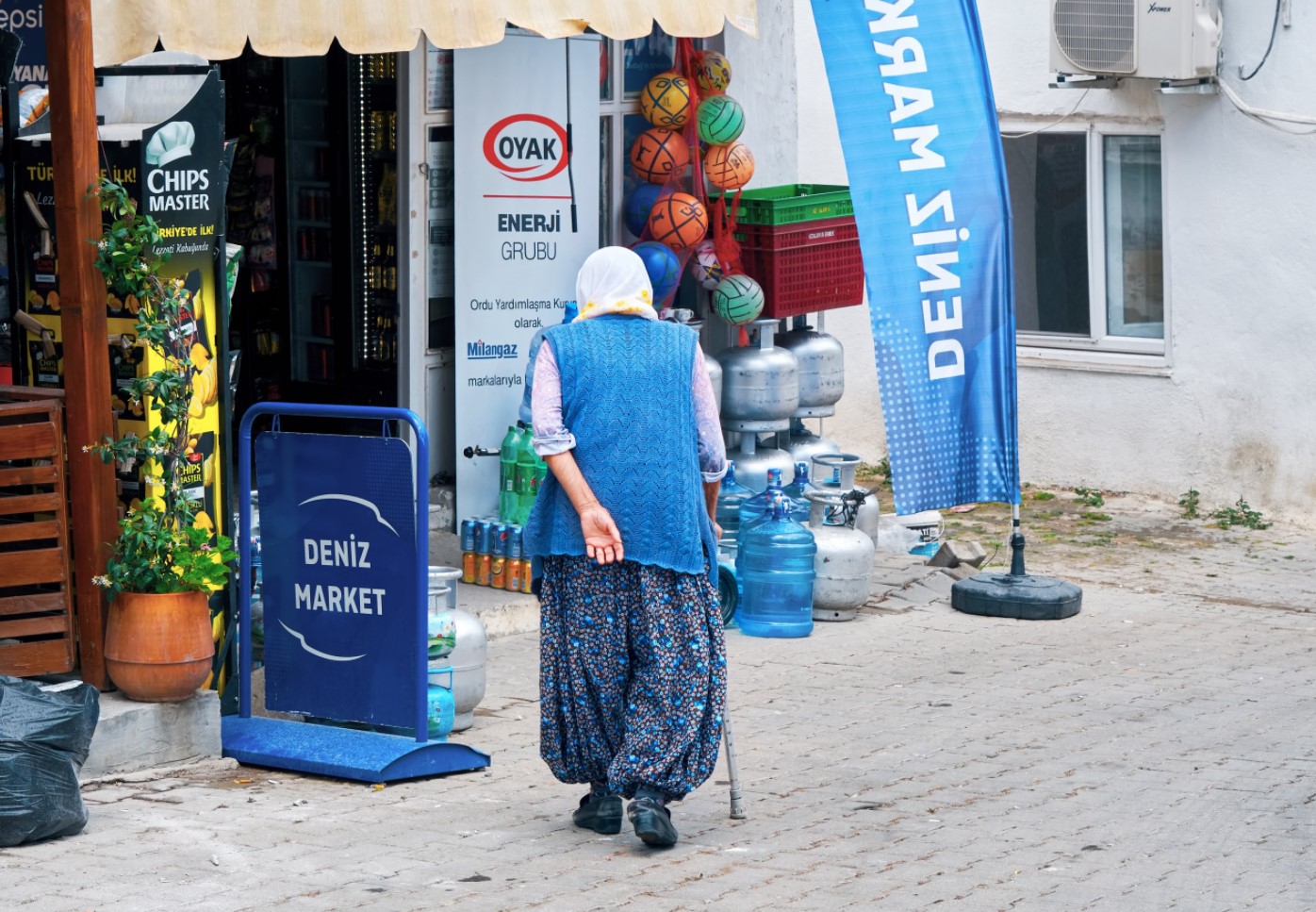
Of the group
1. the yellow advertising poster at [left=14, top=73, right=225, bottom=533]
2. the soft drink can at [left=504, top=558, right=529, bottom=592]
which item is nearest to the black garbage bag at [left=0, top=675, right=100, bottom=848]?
the yellow advertising poster at [left=14, top=73, right=225, bottom=533]

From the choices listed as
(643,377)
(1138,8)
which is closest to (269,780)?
(643,377)

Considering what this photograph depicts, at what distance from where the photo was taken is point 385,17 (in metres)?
8.22

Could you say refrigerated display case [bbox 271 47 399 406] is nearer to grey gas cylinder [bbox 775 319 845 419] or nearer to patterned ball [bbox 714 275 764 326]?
patterned ball [bbox 714 275 764 326]

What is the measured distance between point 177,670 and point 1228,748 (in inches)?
147

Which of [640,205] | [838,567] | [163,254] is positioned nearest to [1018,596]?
[838,567]

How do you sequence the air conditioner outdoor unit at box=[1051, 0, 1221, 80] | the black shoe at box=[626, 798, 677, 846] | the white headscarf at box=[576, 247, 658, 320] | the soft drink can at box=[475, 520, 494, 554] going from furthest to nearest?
1. the air conditioner outdoor unit at box=[1051, 0, 1221, 80]
2. the soft drink can at box=[475, 520, 494, 554]
3. the white headscarf at box=[576, 247, 658, 320]
4. the black shoe at box=[626, 798, 677, 846]

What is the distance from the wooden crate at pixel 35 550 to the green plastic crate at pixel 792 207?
4929 mm

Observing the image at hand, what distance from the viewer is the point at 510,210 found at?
9.84 meters

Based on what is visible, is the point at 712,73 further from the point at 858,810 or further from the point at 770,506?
the point at 858,810

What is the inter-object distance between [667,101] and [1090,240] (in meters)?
4.05

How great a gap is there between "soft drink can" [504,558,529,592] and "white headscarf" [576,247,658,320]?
11.6 feet

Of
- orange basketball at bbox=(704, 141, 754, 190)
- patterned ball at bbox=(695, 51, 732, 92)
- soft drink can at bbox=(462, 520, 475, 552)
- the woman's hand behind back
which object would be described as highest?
patterned ball at bbox=(695, 51, 732, 92)

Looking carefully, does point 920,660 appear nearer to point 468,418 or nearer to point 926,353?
point 926,353

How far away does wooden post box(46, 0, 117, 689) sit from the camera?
627 cm
